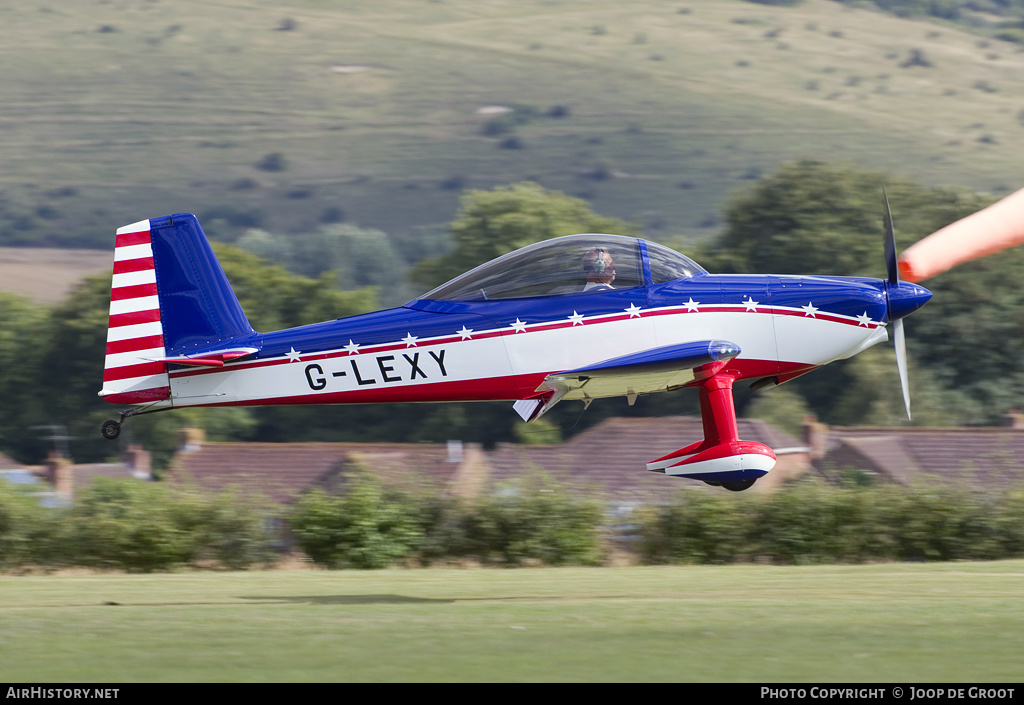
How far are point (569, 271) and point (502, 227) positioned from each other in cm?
5411

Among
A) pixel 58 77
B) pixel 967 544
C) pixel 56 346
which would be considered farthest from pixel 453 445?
pixel 58 77

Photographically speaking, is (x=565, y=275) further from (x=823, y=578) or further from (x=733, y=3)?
(x=733, y=3)

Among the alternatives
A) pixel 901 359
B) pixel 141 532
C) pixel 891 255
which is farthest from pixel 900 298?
pixel 141 532

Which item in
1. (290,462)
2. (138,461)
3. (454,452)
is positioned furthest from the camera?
(138,461)

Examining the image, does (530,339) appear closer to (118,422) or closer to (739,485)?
(739,485)

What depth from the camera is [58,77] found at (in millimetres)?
139125

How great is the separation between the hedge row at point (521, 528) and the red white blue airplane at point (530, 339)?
22.7ft

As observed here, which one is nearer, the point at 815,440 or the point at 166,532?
the point at 166,532

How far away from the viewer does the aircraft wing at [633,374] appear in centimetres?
1045

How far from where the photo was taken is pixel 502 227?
6475 cm

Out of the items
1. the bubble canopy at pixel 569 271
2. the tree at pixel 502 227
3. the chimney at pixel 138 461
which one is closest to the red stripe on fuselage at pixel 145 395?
the bubble canopy at pixel 569 271

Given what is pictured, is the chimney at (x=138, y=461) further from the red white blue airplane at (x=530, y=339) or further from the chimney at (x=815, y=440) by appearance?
the red white blue airplane at (x=530, y=339)

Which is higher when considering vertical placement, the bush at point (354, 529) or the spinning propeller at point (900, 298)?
the spinning propeller at point (900, 298)

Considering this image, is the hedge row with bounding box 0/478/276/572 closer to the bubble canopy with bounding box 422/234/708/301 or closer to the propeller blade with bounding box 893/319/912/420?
the bubble canopy with bounding box 422/234/708/301
